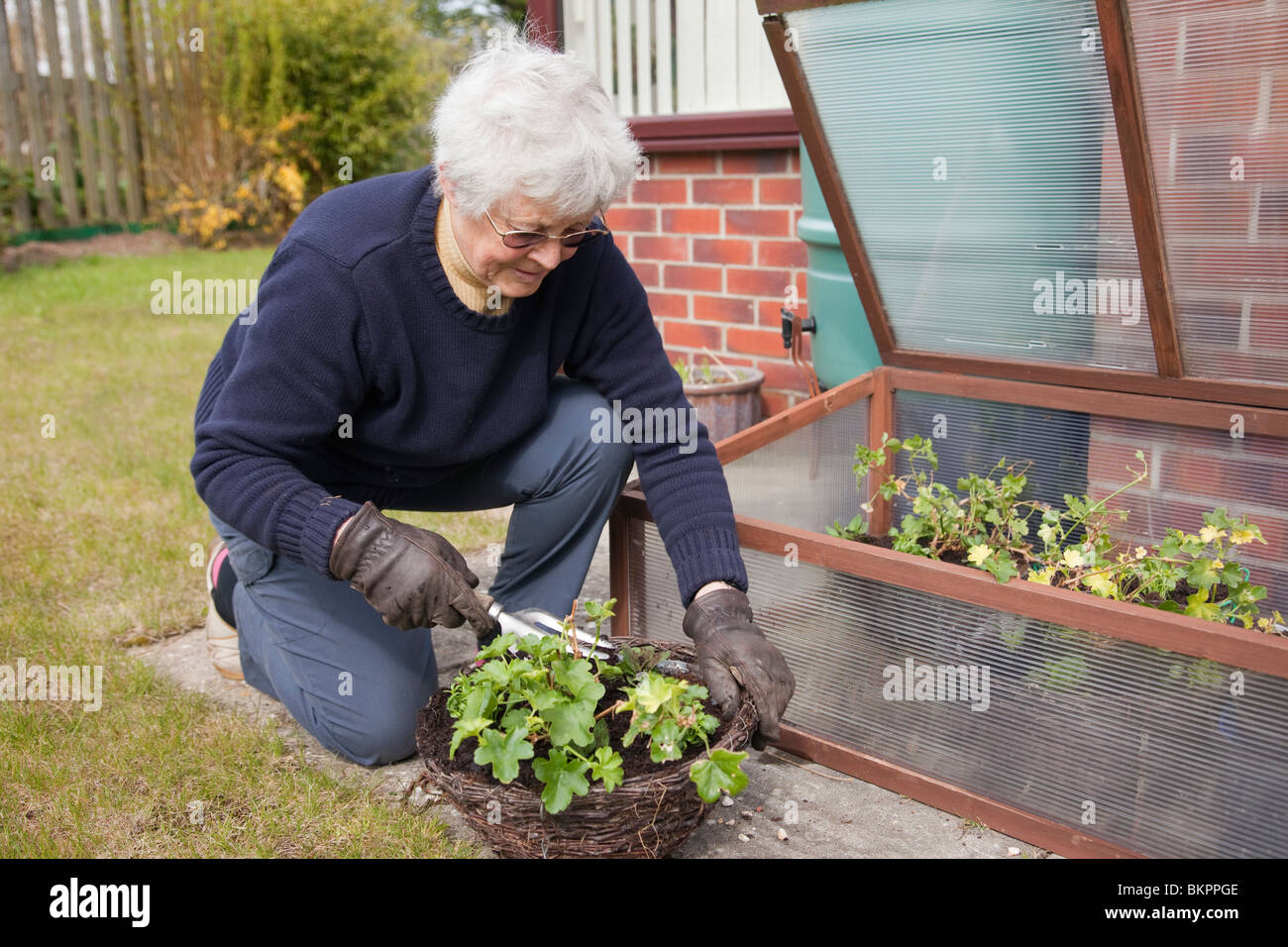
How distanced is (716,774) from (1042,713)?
1.95 feet

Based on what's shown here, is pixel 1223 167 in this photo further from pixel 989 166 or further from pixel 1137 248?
pixel 989 166

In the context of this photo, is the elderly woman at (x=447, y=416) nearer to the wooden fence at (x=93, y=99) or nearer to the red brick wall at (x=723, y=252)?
the red brick wall at (x=723, y=252)

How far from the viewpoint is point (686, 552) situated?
6.81ft

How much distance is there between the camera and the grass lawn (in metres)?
1.99

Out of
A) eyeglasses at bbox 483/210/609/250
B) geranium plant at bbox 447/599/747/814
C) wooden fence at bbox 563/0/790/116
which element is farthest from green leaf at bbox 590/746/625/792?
wooden fence at bbox 563/0/790/116

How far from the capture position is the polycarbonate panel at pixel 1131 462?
2.31m

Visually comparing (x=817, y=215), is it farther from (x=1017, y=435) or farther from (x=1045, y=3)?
(x=1045, y=3)

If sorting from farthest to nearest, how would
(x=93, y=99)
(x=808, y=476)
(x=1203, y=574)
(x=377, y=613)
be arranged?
(x=93, y=99) → (x=808, y=476) → (x=377, y=613) → (x=1203, y=574)

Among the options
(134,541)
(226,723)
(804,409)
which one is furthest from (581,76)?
(134,541)

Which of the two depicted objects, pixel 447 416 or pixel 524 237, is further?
pixel 447 416

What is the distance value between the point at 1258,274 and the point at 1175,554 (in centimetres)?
55

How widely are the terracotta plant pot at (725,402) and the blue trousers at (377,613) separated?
1538 millimetres

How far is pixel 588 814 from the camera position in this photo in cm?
170

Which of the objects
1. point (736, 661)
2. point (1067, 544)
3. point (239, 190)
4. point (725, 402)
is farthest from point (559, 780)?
point (239, 190)
